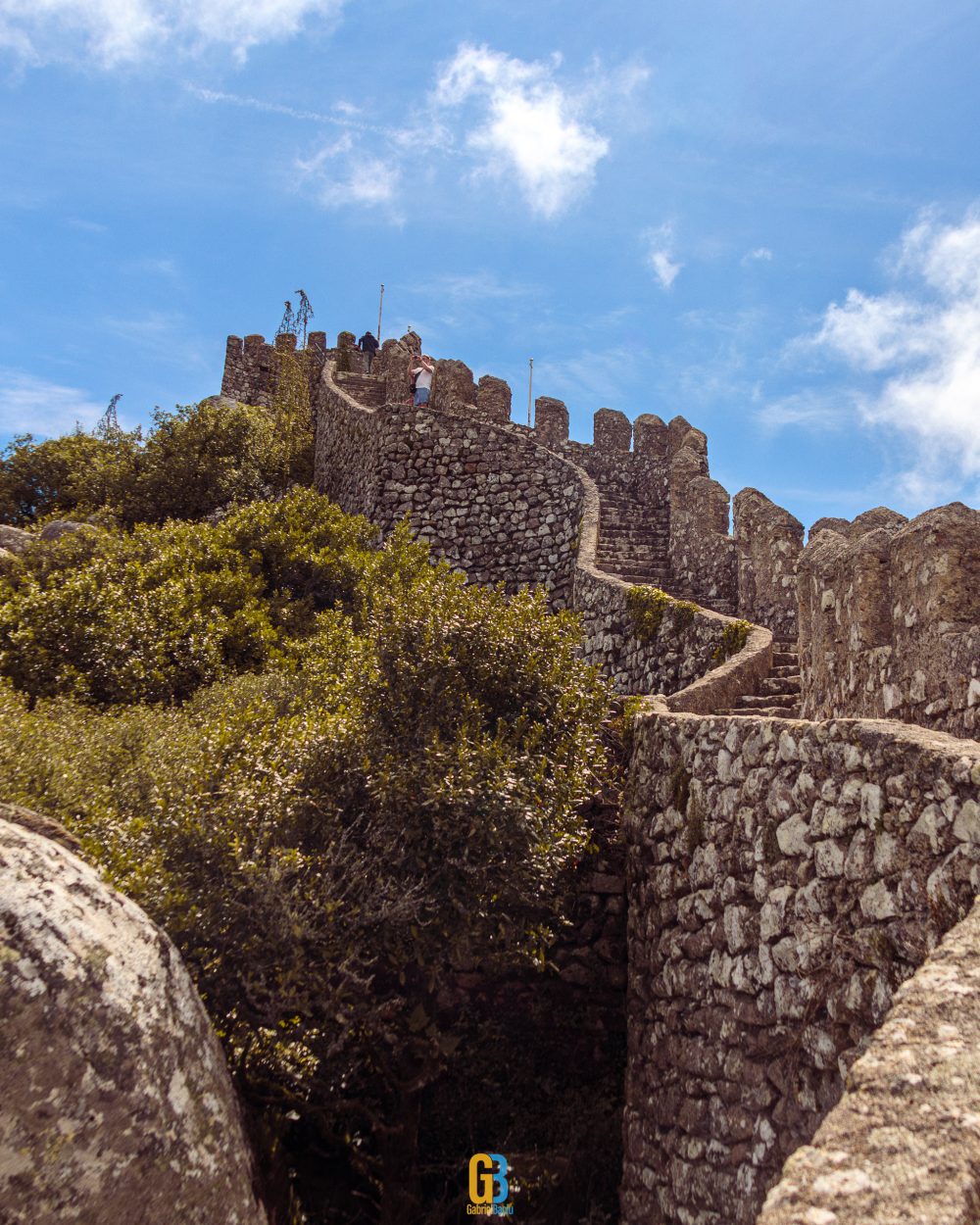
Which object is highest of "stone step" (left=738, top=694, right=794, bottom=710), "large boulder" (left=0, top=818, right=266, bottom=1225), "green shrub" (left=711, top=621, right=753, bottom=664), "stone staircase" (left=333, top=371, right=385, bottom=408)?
"stone staircase" (left=333, top=371, right=385, bottom=408)

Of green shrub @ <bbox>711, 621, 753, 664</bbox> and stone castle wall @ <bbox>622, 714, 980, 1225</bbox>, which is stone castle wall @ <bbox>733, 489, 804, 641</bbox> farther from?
stone castle wall @ <bbox>622, 714, 980, 1225</bbox>

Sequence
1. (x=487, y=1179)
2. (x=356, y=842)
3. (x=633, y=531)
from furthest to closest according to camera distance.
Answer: (x=633, y=531) < (x=356, y=842) < (x=487, y=1179)

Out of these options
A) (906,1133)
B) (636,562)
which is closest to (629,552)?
(636,562)

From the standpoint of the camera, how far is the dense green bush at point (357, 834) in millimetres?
6215

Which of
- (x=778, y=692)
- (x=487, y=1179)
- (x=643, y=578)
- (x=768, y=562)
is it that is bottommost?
(x=487, y=1179)

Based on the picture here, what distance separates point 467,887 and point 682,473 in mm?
10557

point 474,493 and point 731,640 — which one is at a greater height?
point 474,493

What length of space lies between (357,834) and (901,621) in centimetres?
408

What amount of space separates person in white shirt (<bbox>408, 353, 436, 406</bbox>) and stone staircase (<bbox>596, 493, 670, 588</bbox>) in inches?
211

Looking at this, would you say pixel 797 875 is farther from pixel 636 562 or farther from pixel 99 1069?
pixel 636 562

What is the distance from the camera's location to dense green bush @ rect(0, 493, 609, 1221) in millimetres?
6215

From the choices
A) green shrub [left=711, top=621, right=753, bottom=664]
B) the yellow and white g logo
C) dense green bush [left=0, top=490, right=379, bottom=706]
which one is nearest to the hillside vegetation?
the yellow and white g logo

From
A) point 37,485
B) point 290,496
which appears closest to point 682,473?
point 290,496

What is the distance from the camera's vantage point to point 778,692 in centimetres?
984
